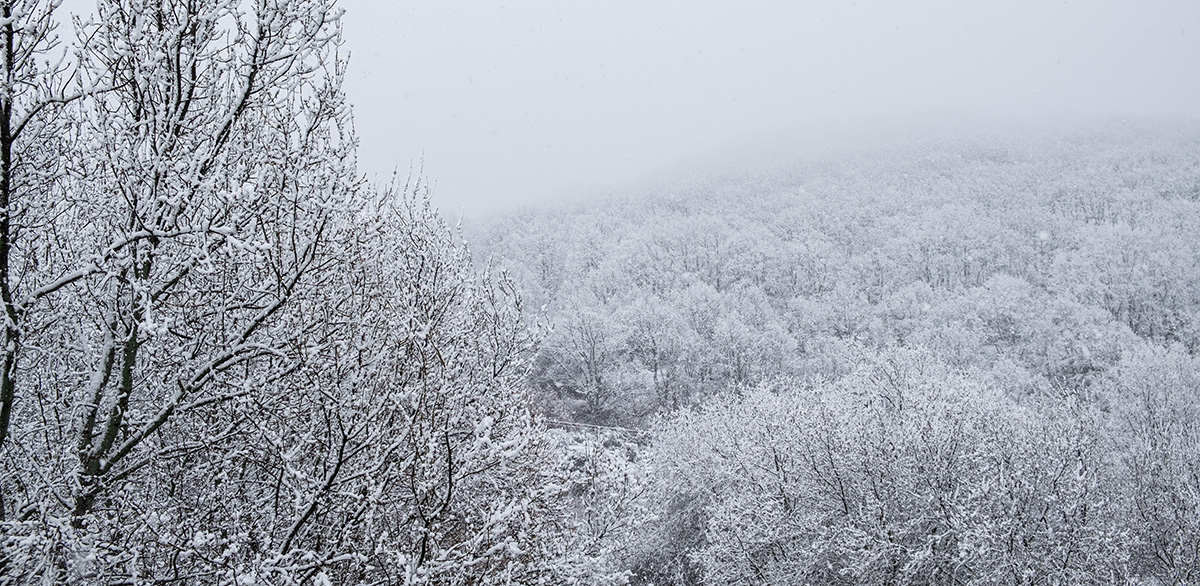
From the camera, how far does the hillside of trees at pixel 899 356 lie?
50.4 feet

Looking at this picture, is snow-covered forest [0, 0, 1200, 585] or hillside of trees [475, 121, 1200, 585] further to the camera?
hillside of trees [475, 121, 1200, 585]

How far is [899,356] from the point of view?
28438mm

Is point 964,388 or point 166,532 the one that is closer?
point 166,532

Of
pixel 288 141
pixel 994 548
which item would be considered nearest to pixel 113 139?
pixel 288 141

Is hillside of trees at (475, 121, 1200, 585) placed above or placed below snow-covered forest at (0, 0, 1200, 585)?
below

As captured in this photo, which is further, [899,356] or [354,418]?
[899,356]

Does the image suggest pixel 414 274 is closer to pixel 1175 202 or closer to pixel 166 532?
pixel 166 532

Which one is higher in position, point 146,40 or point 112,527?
point 146,40

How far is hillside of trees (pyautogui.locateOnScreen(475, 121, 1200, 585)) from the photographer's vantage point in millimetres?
15367

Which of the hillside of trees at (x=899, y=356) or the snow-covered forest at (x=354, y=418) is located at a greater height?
the snow-covered forest at (x=354, y=418)

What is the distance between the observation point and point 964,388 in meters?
23.8

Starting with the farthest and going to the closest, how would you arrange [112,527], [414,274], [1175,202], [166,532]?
[1175,202]
[414,274]
[112,527]
[166,532]

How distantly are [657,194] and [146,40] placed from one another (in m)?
116

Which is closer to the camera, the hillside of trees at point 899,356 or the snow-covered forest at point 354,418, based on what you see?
the snow-covered forest at point 354,418
